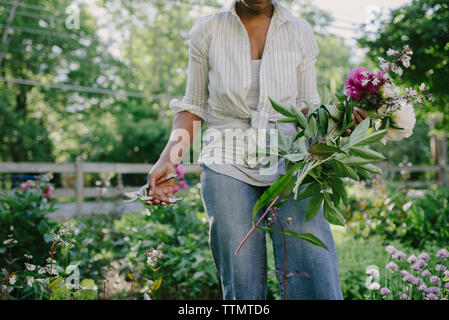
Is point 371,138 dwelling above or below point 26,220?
above

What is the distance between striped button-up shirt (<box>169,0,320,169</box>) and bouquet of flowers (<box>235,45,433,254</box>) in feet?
0.66

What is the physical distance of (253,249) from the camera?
125cm

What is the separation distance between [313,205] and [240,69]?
0.56 m

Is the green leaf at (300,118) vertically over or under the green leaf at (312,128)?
over

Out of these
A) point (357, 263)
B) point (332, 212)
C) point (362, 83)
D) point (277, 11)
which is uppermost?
point (277, 11)

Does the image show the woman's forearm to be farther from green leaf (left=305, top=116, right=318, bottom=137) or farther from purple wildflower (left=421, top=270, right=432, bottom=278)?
purple wildflower (left=421, top=270, right=432, bottom=278)

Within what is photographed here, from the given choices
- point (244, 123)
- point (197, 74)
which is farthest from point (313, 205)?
point (197, 74)

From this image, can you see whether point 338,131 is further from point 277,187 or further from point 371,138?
point 277,187

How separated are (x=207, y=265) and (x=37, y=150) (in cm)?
1387

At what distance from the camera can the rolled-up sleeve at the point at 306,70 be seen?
1.48 metres

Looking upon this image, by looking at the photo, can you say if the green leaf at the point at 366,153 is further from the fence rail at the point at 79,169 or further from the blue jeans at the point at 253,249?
the fence rail at the point at 79,169

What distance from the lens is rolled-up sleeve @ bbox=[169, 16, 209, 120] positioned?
4.72ft

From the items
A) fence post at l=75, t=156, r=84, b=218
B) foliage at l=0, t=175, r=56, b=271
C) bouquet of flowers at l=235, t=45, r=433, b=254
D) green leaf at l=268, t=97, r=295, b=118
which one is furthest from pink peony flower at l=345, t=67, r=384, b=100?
fence post at l=75, t=156, r=84, b=218

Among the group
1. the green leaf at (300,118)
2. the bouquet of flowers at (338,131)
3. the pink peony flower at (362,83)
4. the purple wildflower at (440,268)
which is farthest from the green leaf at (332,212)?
the purple wildflower at (440,268)
